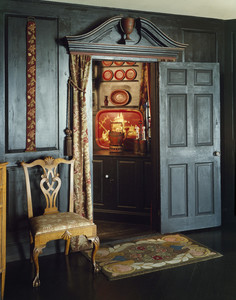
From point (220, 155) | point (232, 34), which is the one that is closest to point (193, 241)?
point (220, 155)

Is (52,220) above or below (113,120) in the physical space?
below

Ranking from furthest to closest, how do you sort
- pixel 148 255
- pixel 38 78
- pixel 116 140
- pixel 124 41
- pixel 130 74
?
pixel 130 74, pixel 116 140, pixel 124 41, pixel 38 78, pixel 148 255

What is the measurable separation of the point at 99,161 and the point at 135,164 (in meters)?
0.56

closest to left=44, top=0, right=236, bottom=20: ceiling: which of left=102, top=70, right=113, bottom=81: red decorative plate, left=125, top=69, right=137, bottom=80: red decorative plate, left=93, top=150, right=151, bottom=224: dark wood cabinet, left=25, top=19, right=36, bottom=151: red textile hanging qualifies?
left=25, top=19, right=36, bottom=151: red textile hanging

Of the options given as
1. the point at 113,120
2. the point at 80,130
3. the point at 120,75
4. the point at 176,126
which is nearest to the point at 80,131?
the point at 80,130

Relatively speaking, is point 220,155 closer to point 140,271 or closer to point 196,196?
point 196,196

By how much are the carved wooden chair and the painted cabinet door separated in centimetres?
132

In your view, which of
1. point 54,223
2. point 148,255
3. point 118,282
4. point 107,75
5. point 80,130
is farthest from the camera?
point 107,75

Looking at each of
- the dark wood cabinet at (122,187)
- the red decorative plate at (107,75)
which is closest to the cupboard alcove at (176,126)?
the dark wood cabinet at (122,187)

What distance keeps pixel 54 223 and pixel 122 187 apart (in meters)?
2.03

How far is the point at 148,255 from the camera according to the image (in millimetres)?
4020

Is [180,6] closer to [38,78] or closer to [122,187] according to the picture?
[38,78]

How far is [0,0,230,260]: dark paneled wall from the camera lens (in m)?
3.99

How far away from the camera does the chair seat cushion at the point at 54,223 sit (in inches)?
137
